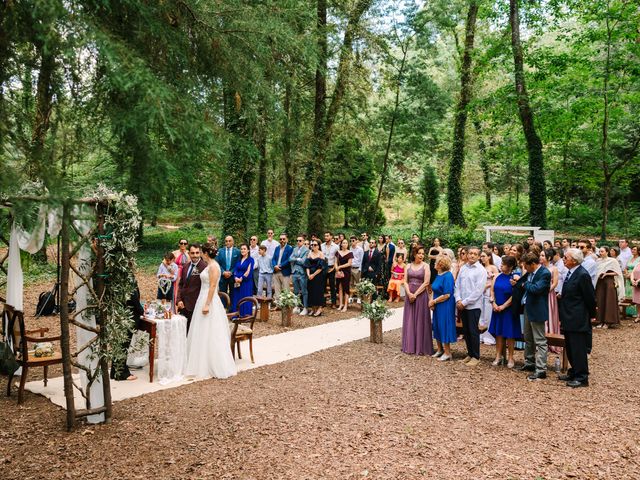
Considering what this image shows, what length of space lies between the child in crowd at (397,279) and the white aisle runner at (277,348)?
Answer: 1376mm

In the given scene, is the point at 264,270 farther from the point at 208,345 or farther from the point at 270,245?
the point at 208,345

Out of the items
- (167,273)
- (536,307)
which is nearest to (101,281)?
(167,273)

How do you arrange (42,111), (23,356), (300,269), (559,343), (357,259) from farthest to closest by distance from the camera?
(357,259) → (300,269) → (559,343) → (23,356) → (42,111)

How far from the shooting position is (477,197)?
36.0 meters

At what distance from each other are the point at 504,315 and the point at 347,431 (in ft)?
12.5

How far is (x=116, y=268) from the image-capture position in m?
5.08

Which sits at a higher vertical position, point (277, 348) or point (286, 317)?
point (286, 317)

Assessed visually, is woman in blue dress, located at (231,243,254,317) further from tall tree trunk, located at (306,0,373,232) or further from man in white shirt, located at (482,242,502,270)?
tall tree trunk, located at (306,0,373,232)

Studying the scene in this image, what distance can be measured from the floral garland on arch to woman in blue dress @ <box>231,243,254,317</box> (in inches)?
226

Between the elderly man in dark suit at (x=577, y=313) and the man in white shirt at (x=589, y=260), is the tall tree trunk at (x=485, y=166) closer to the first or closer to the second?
the man in white shirt at (x=589, y=260)

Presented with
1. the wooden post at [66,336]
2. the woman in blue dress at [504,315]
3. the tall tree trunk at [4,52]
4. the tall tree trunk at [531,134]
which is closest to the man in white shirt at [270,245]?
the woman in blue dress at [504,315]

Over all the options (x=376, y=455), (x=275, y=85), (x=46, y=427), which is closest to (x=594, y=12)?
(x=275, y=85)

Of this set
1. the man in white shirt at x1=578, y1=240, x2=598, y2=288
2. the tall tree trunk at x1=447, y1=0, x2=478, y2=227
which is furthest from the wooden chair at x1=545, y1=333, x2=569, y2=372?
the tall tree trunk at x1=447, y1=0, x2=478, y2=227

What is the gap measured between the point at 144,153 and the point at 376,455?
3.30 metres
